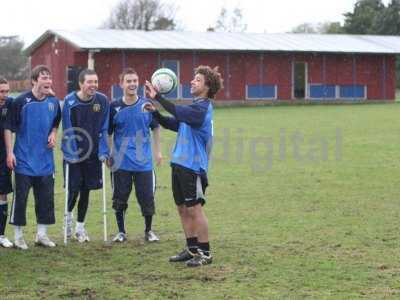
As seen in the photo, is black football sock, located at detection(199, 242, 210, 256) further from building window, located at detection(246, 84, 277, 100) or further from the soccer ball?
building window, located at detection(246, 84, 277, 100)

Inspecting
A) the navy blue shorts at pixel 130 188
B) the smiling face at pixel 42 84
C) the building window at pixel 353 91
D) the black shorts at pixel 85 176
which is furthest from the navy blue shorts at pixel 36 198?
the building window at pixel 353 91

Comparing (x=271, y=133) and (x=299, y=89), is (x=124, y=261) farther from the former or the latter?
(x=299, y=89)

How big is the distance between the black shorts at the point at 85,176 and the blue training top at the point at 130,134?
23cm

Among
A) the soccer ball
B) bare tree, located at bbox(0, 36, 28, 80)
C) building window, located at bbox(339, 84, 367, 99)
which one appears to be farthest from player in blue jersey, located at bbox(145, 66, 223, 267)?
bare tree, located at bbox(0, 36, 28, 80)

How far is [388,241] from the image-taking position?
8.06 meters

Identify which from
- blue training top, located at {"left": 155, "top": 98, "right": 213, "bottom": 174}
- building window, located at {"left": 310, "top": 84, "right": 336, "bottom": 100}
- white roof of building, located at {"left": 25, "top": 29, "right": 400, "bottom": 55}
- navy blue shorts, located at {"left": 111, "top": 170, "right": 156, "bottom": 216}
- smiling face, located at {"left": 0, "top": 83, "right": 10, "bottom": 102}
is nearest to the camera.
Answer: blue training top, located at {"left": 155, "top": 98, "right": 213, "bottom": 174}

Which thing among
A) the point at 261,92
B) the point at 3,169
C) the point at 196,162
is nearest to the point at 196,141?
the point at 196,162

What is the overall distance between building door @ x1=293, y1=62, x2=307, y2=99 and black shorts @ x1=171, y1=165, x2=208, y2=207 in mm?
42674

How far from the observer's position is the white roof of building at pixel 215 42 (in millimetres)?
44500

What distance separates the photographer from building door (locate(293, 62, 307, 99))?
1948 inches

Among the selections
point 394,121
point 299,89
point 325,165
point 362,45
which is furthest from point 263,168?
point 362,45

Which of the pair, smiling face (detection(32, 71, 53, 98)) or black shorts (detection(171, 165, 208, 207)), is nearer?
black shorts (detection(171, 165, 208, 207))

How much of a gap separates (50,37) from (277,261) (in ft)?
146

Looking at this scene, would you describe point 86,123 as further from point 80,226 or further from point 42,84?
point 80,226
